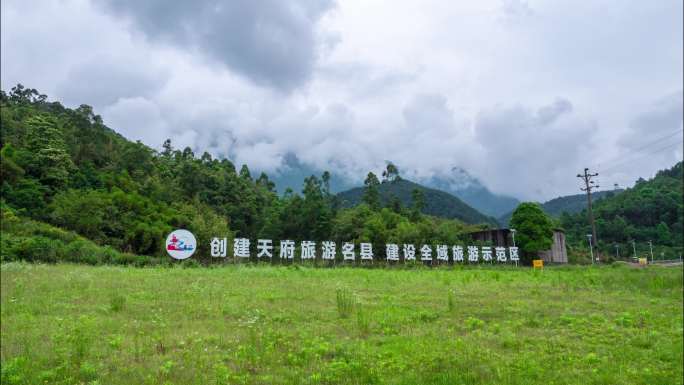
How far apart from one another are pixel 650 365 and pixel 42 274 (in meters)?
18.5

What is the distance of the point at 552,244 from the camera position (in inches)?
1948

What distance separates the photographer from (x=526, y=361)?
7.50 m

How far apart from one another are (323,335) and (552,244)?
46279 millimetres

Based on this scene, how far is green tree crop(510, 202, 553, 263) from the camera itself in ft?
160

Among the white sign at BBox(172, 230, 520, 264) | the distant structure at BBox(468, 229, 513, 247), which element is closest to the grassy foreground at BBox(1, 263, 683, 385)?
the white sign at BBox(172, 230, 520, 264)

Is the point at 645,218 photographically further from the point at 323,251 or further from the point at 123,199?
the point at 123,199

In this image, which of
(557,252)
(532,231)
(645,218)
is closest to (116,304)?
(645,218)

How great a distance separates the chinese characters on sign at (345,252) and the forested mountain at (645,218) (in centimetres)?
909

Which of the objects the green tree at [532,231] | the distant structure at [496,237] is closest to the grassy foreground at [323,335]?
the green tree at [532,231]

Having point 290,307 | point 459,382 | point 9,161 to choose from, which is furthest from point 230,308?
point 9,161

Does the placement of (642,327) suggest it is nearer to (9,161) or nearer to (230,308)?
(230,308)

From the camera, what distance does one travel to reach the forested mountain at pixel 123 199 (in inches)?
822

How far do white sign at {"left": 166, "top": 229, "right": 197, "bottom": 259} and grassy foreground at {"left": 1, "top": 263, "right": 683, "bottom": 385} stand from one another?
6.11 meters

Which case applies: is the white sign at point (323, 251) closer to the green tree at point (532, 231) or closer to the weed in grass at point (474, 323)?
the green tree at point (532, 231)
